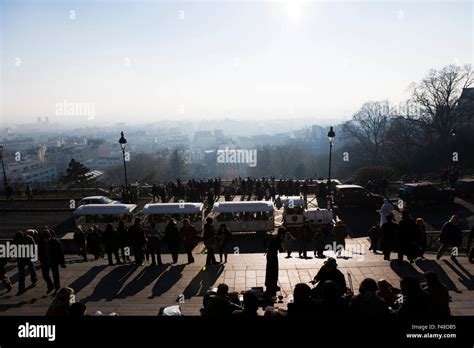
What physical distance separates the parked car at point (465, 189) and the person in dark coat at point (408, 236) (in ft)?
51.7

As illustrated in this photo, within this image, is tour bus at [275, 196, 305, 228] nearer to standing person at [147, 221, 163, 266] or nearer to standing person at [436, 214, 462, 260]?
standing person at [436, 214, 462, 260]

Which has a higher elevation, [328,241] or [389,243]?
[389,243]

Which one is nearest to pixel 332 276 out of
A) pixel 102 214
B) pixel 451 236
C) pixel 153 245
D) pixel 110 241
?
pixel 451 236

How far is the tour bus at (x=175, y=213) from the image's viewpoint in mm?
18812

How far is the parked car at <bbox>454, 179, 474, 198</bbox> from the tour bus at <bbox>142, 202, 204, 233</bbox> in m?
15.9

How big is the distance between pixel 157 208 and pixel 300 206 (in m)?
6.94

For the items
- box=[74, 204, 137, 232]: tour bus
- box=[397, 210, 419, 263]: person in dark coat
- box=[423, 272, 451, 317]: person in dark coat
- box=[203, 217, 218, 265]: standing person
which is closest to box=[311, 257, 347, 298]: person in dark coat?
box=[423, 272, 451, 317]: person in dark coat

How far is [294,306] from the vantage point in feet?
17.5

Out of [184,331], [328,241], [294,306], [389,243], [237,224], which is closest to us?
[184,331]

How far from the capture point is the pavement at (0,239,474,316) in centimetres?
870

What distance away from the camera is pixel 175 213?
62.8 ft

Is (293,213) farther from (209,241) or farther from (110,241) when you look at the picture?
(110,241)

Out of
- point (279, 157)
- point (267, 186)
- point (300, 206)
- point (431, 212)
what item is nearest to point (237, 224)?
point (300, 206)

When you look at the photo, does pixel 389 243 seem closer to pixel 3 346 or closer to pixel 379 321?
pixel 379 321
